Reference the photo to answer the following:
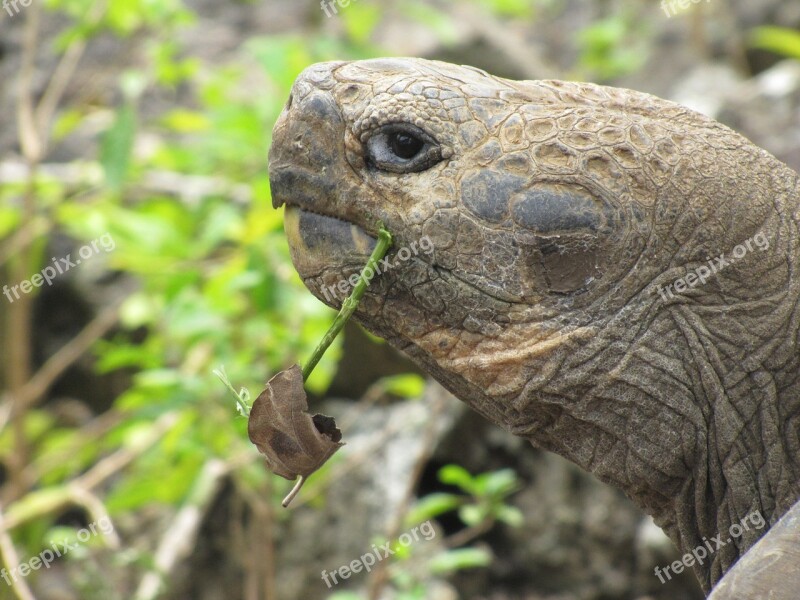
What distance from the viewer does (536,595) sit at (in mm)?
4770

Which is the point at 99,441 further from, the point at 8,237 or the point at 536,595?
the point at 8,237

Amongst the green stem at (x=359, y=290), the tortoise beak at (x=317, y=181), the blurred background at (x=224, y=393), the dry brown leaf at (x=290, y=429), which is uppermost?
the tortoise beak at (x=317, y=181)

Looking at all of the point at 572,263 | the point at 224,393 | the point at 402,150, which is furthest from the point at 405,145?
the point at 224,393

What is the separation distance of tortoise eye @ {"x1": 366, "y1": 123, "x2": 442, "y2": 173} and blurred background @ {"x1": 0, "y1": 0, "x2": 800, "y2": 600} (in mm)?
1293

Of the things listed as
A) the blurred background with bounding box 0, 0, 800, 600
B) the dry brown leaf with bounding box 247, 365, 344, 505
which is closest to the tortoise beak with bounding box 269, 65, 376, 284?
the dry brown leaf with bounding box 247, 365, 344, 505

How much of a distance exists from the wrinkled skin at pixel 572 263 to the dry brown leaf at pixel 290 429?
200 mm

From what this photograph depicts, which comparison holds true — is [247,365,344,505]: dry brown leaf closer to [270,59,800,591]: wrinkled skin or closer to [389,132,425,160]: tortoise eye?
[270,59,800,591]: wrinkled skin

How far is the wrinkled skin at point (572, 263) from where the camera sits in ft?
5.35

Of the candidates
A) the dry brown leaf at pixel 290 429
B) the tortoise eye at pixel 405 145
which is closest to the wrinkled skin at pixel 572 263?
the tortoise eye at pixel 405 145

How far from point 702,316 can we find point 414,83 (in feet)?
1.94

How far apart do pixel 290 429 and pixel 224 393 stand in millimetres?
1859

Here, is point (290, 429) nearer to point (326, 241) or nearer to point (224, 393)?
point (326, 241)

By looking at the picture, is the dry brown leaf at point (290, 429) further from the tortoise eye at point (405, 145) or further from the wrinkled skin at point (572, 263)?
the tortoise eye at point (405, 145)

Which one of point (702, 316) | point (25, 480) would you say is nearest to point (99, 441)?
point (25, 480)
